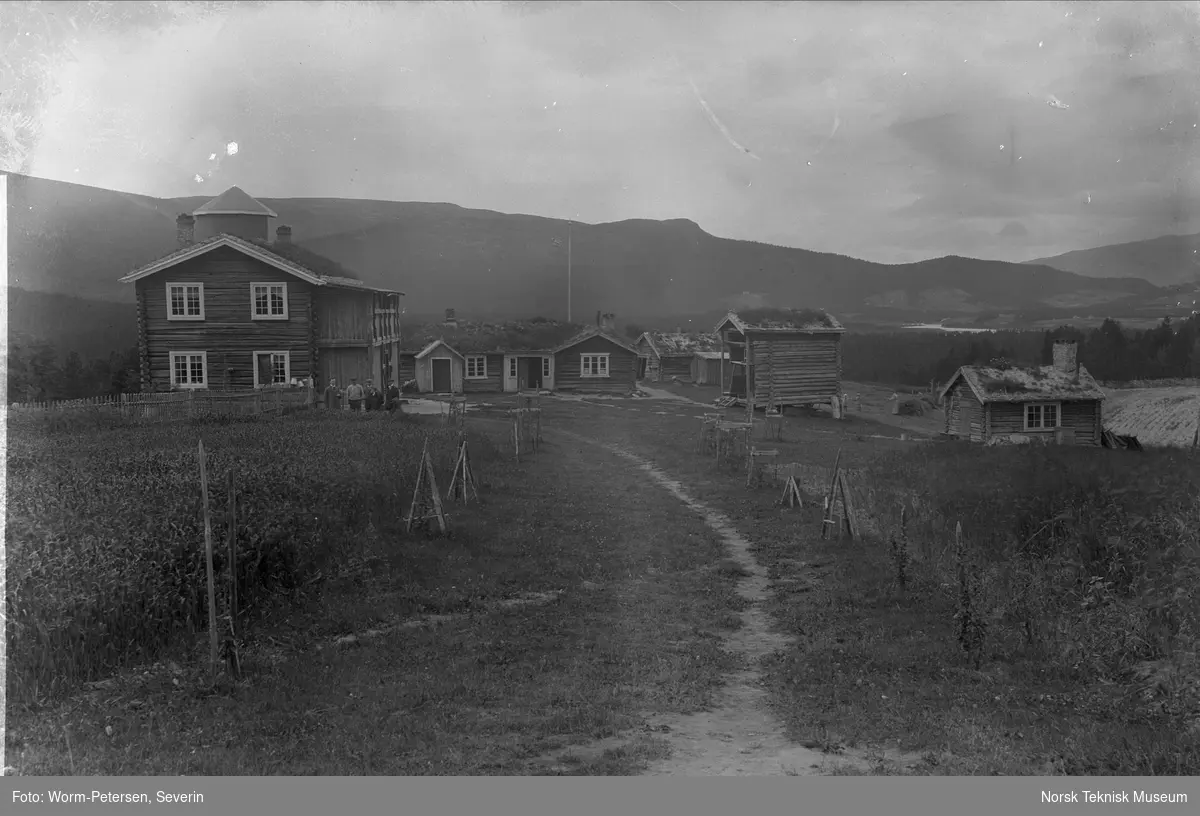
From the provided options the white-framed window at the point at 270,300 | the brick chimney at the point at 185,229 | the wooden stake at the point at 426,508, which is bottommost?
the wooden stake at the point at 426,508

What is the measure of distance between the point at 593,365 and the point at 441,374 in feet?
30.3

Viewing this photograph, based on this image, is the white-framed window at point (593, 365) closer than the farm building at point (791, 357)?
No

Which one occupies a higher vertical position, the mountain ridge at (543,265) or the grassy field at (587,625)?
the mountain ridge at (543,265)

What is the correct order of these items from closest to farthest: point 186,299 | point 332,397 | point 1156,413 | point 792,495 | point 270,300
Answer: point 792,495 < point 1156,413 < point 332,397 < point 186,299 < point 270,300

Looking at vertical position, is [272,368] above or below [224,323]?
below

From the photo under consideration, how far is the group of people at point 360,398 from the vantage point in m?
35.7

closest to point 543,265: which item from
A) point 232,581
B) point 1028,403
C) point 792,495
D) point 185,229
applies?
point 185,229

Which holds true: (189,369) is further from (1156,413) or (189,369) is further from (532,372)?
(1156,413)

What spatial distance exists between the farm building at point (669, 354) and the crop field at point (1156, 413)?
48481mm

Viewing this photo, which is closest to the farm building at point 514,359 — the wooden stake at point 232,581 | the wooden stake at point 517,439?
the wooden stake at point 517,439

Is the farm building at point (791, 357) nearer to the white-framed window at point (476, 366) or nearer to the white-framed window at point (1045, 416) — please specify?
the white-framed window at point (1045, 416)

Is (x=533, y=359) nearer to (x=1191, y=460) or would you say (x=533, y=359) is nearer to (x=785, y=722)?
(x=1191, y=460)

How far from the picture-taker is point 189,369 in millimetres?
37938

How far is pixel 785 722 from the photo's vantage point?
383 inches
